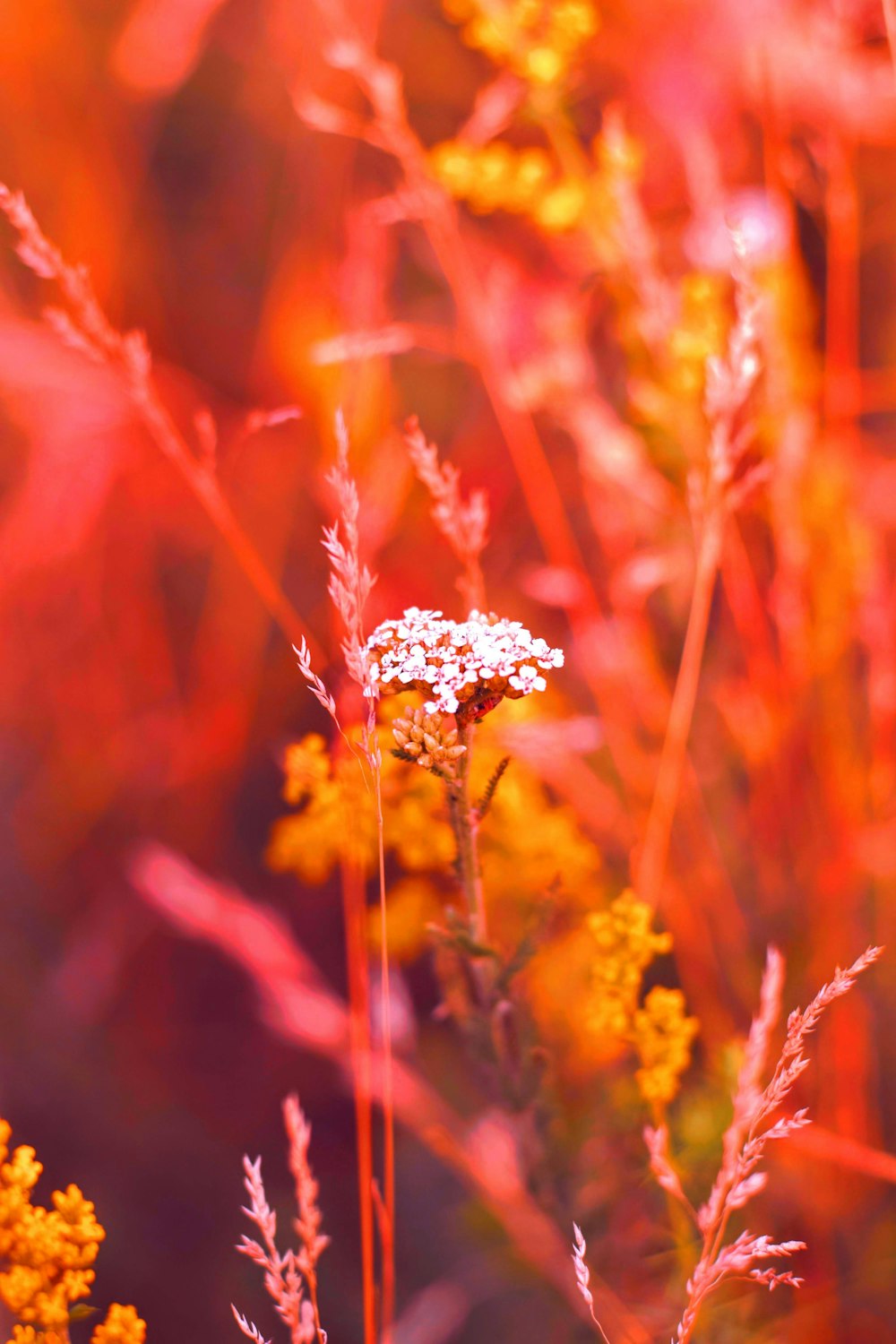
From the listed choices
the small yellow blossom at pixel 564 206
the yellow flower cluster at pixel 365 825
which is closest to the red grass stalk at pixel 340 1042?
the yellow flower cluster at pixel 365 825

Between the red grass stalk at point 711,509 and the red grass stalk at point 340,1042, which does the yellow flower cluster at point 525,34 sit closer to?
the red grass stalk at point 711,509

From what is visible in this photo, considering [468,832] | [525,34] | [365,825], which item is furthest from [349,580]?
Answer: [525,34]

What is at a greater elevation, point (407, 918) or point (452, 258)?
point (452, 258)

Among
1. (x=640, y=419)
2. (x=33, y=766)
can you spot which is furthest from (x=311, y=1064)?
(x=640, y=419)

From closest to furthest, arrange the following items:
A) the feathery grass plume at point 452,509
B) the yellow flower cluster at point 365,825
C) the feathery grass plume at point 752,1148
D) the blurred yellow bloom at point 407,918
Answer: the feathery grass plume at point 752,1148
the feathery grass plume at point 452,509
the yellow flower cluster at point 365,825
the blurred yellow bloom at point 407,918

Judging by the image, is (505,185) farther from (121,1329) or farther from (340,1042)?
(121,1329)

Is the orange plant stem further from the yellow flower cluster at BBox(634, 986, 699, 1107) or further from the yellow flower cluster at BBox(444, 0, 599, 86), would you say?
the yellow flower cluster at BBox(444, 0, 599, 86)

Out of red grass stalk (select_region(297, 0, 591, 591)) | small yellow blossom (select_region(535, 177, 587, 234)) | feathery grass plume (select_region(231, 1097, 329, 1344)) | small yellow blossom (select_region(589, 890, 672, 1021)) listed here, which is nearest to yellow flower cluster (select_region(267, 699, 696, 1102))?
small yellow blossom (select_region(589, 890, 672, 1021))

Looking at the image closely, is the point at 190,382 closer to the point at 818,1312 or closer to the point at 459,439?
the point at 459,439
